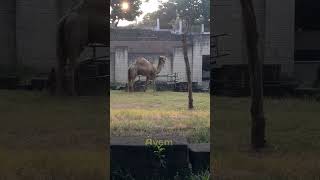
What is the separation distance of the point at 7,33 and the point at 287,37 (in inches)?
67.5

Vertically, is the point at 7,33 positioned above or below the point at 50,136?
above

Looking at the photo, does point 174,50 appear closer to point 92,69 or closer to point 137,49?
point 137,49

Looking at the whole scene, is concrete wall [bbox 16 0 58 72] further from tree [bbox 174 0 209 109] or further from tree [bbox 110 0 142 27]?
tree [bbox 174 0 209 109]

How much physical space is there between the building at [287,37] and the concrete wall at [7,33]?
4.17 feet

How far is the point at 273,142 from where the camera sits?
416 cm

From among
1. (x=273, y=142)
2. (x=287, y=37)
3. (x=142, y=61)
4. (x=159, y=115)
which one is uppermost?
(x=287, y=37)

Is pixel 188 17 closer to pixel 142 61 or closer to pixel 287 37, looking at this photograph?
pixel 142 61

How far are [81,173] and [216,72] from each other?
104 cm

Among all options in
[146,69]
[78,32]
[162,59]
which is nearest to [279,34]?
[162,59]

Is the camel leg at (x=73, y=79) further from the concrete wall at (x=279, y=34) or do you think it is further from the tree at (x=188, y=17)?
the concrete wall at (x=279, y=34)

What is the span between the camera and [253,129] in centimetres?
414

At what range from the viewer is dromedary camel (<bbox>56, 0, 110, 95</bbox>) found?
4.04m

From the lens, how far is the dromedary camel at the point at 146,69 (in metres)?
4.08

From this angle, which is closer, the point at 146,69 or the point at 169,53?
the point at 146,69
